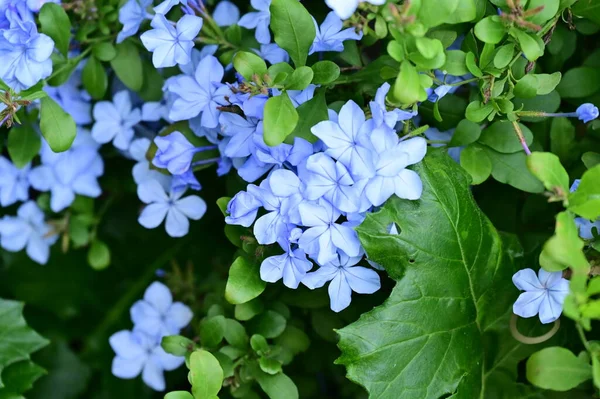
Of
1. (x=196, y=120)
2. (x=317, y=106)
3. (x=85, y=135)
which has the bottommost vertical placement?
(x=85, y=135)

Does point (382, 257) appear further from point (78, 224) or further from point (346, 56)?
point (78, 224)

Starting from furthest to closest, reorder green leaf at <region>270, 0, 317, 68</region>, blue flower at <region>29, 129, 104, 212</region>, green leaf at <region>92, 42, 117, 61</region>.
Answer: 1. blue flower at <region>29, 129, 104, 212</region>
2. green leaf at <region>92, 42, 117, 61</region>
3. green leaf at <region>270, 0, 317, 68</region>

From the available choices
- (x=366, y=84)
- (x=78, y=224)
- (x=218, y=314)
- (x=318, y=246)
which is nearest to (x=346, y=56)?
(x=366, y=84)

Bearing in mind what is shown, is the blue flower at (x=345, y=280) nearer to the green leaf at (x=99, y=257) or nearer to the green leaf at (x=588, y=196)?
the green leaf at (x=588, y=196)

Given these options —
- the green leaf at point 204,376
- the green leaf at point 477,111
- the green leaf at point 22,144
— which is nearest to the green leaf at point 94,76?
the green leaf at point 22,144

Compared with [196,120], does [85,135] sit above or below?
below

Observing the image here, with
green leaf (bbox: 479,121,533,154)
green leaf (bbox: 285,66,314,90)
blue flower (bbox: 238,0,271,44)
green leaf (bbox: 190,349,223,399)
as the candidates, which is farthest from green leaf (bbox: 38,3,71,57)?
green leaf (bbox: 479,121,533,154)

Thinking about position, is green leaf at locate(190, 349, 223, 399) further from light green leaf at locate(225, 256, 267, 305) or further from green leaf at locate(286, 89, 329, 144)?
green leaf at locate(286, 89, 329, 144)
